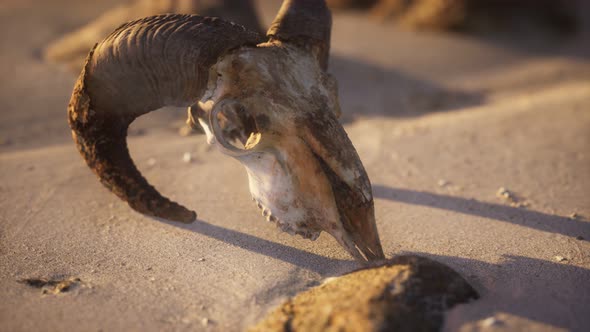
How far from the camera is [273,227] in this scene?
3605mm

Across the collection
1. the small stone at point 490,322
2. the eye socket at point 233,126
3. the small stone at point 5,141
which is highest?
the eye socket at point 233,126

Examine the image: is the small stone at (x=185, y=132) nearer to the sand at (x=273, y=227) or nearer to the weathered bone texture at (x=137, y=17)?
the sand at (x=273, y=227)

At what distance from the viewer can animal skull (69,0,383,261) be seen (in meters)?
2.82

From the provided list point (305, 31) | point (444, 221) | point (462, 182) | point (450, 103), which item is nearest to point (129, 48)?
point (305, 31)

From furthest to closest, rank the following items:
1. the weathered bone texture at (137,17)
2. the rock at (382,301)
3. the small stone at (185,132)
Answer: the weathered bone texture at (137,17)
the small stone at (185,132)
the rock at (382,301)

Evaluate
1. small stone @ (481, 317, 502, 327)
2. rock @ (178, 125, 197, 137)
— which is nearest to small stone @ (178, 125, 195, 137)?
rock @ (178, 125, 197, 137)

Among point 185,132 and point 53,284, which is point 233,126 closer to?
point 53,284

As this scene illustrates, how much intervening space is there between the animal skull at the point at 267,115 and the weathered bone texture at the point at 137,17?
350 cm

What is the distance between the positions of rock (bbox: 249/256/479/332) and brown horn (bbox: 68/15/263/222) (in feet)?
3.78

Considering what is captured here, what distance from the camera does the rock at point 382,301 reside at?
241 centimetres

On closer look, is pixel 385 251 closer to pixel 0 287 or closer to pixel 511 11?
pixel 0 287

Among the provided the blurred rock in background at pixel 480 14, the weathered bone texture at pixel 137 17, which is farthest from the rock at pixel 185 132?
the blurred rock in background at pixel 480 14

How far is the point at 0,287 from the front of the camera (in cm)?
297

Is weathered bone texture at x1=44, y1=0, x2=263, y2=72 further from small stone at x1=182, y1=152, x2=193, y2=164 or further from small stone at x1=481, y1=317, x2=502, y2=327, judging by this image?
small stone at x1=481, y1=317, x2=502, y2=327
